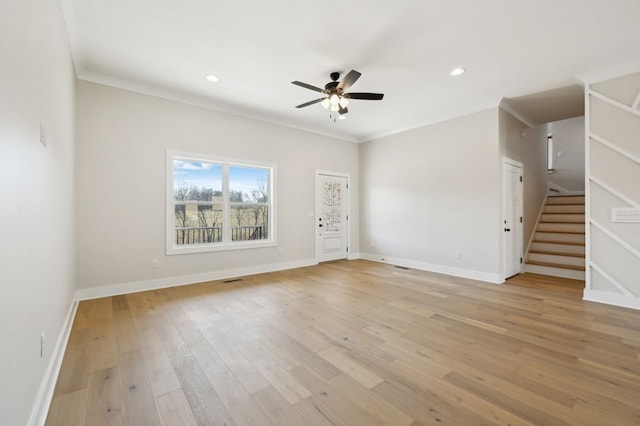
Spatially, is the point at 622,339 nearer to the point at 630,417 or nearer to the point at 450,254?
the point at 630,417

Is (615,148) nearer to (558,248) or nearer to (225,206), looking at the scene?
(558,248)

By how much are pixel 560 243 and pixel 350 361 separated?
5.56 m

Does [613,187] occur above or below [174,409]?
above

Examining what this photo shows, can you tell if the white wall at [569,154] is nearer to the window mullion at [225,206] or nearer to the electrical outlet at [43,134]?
the window mullion at [225,206]

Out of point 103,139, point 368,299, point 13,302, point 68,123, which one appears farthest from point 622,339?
point 103,139

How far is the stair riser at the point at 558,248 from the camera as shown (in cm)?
507

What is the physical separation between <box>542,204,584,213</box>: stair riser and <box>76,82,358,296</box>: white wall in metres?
6.51

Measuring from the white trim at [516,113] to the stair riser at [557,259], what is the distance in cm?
269

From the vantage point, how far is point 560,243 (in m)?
5.27

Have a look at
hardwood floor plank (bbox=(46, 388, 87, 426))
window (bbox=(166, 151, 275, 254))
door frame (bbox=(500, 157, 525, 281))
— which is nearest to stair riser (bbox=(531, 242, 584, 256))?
door frame (bbox=(500, 157, 525, 281))

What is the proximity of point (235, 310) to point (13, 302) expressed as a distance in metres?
2.22

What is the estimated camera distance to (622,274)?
11.3 ft

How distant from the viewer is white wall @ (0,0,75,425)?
1152 mm

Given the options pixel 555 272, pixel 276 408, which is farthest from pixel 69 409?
pixel 555 272
